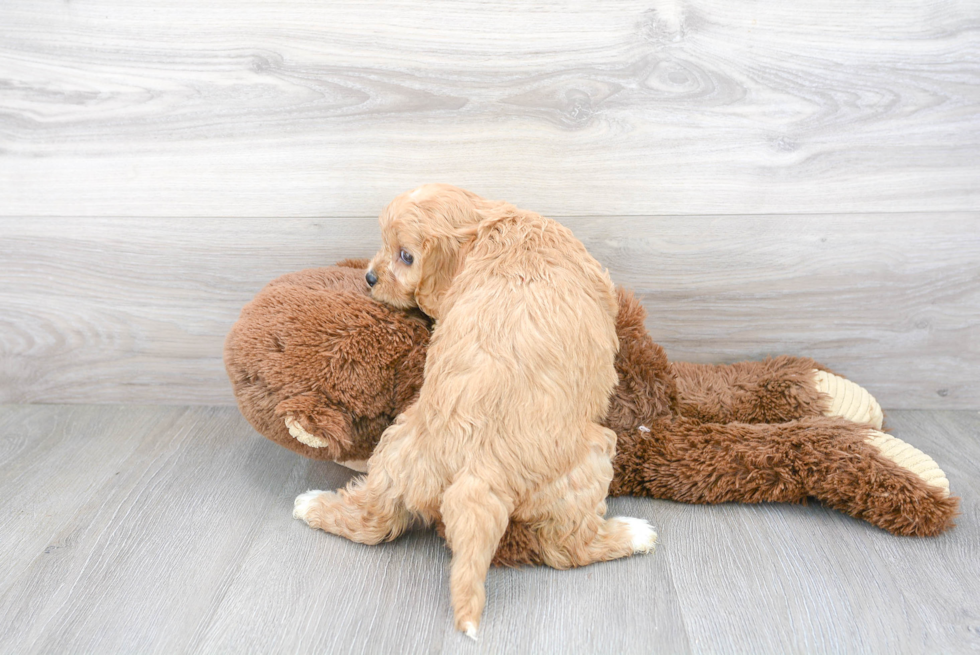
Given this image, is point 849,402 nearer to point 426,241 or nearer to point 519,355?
point 519,355

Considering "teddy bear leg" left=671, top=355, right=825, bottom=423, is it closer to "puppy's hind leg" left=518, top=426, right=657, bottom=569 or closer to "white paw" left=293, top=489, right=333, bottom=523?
"puppy's hind leg" left=518, top=426, right=657, bottom=569

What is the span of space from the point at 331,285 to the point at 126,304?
1.85ft

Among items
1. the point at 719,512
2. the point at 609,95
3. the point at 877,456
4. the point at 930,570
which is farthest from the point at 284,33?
the point at 930,570

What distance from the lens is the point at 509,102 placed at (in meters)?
1.26

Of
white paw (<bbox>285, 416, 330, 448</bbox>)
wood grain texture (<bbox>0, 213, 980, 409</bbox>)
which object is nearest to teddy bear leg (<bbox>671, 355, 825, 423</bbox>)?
wood grain texture (<bbox>0, 213, 980, 409</bbox>)

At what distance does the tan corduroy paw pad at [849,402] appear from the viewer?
1247 millimetres

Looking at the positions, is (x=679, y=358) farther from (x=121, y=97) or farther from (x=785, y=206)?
(x=121, y=97)

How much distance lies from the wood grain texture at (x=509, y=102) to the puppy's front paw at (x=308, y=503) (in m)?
0.52

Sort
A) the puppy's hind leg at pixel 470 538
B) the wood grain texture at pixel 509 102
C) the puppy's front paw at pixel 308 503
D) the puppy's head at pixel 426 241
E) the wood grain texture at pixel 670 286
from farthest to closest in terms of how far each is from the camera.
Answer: the wood grain texture at pixel 670 286 < the wood grain texture at pixel 509 102 < the puppy's front paw at pixel 308 503 < the puppy's head at pixel 426 241 < the puppy's hind leg at pixel 470 538

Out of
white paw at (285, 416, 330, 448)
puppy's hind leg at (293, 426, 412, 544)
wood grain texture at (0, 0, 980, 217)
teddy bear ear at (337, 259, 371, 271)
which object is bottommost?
puppy's hind leg at (293, 426, 412, 544)

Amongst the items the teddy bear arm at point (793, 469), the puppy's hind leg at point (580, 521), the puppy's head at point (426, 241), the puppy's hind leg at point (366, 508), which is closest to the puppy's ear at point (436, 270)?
the puppy's head at point (426, 241)

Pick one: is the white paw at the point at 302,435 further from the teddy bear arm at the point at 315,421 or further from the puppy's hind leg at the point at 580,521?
the puppy's hind leg at the point at 580,521

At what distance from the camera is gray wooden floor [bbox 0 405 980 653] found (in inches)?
35.2

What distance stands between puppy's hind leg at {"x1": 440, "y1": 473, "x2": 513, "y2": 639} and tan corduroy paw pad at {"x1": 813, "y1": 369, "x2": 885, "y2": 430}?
2.26 feet
